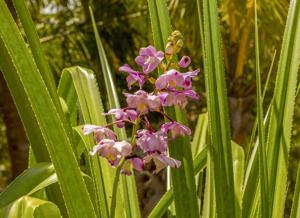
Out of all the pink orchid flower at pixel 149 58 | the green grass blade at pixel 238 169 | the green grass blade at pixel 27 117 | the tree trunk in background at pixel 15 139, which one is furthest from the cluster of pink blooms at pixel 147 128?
the tree trunk in background at pixel 15 139

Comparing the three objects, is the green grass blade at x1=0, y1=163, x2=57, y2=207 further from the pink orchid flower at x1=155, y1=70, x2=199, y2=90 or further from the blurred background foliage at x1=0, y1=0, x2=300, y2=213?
the blurred background foliage at x1=0, y1=0, x2=300, y2=213

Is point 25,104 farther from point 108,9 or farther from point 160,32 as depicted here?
point 108,9

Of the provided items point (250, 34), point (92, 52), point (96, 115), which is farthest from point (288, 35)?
point (92, 52)

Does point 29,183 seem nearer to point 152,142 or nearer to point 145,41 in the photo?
point 152,142

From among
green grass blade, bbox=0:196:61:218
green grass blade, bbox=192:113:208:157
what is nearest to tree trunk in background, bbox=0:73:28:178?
green grass blade, bbox=192:113:208:157

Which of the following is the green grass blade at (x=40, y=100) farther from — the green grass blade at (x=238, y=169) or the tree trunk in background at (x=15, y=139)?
the tree trunk in background at (x=15, y=139)

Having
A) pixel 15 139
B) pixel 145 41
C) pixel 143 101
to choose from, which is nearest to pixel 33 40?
pixel 143 101
